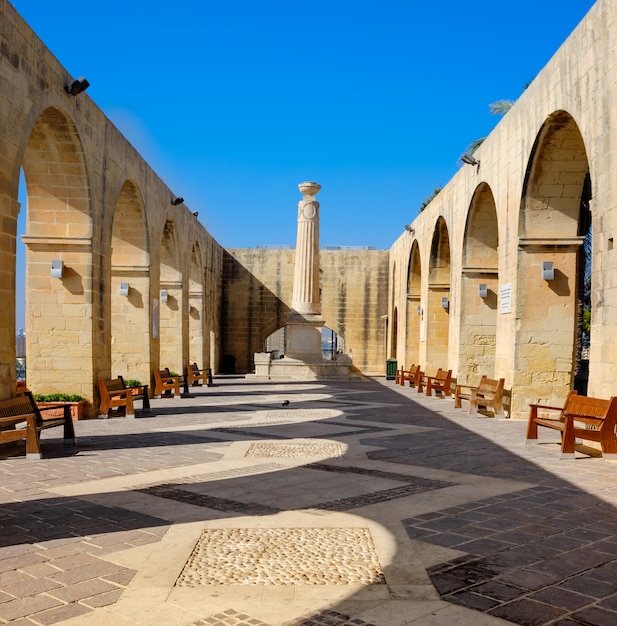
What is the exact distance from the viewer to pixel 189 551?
4.02m

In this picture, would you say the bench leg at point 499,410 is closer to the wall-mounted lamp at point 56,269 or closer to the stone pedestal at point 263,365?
the wall-mounted lamp at point 56,269

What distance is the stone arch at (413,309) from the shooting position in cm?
2308

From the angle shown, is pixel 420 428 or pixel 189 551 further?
pixel 420 428

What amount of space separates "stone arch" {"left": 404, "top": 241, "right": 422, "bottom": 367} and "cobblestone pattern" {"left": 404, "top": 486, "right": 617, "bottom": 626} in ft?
57.6

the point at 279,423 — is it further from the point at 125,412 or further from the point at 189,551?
the point at 189,551

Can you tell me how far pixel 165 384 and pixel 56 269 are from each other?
524cm

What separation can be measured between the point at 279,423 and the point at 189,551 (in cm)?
657

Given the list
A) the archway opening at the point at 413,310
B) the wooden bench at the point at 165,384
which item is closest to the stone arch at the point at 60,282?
the wooden bench at the point at 165,384

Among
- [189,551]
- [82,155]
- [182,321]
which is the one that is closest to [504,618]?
[189,551]

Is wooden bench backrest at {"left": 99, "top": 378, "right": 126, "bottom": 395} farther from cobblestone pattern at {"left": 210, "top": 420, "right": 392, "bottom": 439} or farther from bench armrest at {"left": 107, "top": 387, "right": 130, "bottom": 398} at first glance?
cobblestone pattern at {"left": 210, "top": 420, "right": 392, "bottom": 439}

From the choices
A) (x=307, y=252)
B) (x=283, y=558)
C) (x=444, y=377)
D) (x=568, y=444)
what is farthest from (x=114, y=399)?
(x=307, y=252)

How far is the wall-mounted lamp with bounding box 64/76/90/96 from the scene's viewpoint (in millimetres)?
10133

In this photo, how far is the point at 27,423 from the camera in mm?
7141

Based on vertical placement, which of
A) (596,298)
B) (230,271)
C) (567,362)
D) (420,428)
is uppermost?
(230,271)
